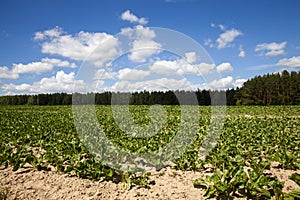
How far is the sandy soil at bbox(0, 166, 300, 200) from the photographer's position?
189 inches

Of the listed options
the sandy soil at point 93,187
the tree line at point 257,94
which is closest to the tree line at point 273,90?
the tree line at point 257,94

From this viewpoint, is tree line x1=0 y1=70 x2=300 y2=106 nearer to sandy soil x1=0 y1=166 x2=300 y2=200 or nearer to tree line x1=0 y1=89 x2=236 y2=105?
tree line x1=0 y1=89 x2=236 y2=105

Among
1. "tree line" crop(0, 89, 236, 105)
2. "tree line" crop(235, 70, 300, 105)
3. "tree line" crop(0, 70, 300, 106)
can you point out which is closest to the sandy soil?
"tree line" crop(0, 89, 236, 105)

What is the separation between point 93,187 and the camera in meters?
5.14

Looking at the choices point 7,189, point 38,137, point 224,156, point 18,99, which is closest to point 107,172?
point 7,189

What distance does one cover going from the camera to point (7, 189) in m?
5.09

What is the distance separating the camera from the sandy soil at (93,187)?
4805 millimetres

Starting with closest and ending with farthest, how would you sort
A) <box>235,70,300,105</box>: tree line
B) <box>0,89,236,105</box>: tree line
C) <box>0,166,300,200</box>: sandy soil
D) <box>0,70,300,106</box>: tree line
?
<box>0,166,300,200</box>: sandy soil → <box>0,89,236,105</box>: tree line → <box>0,70,300,106</box>: tree line → <box>235,70,300,105</box>: tree line

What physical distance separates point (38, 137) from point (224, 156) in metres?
7.99

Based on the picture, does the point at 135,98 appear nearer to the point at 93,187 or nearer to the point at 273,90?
the point at 273,90

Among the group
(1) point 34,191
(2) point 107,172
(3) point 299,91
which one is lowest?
(1) point 34,191

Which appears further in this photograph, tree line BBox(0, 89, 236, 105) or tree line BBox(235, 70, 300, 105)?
tree line BBox(235, 70, 300, 105)

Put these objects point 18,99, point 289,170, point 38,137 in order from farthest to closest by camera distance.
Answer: point 18,99, point 38,137, point 289,170

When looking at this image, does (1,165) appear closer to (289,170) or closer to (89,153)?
(89,153)
